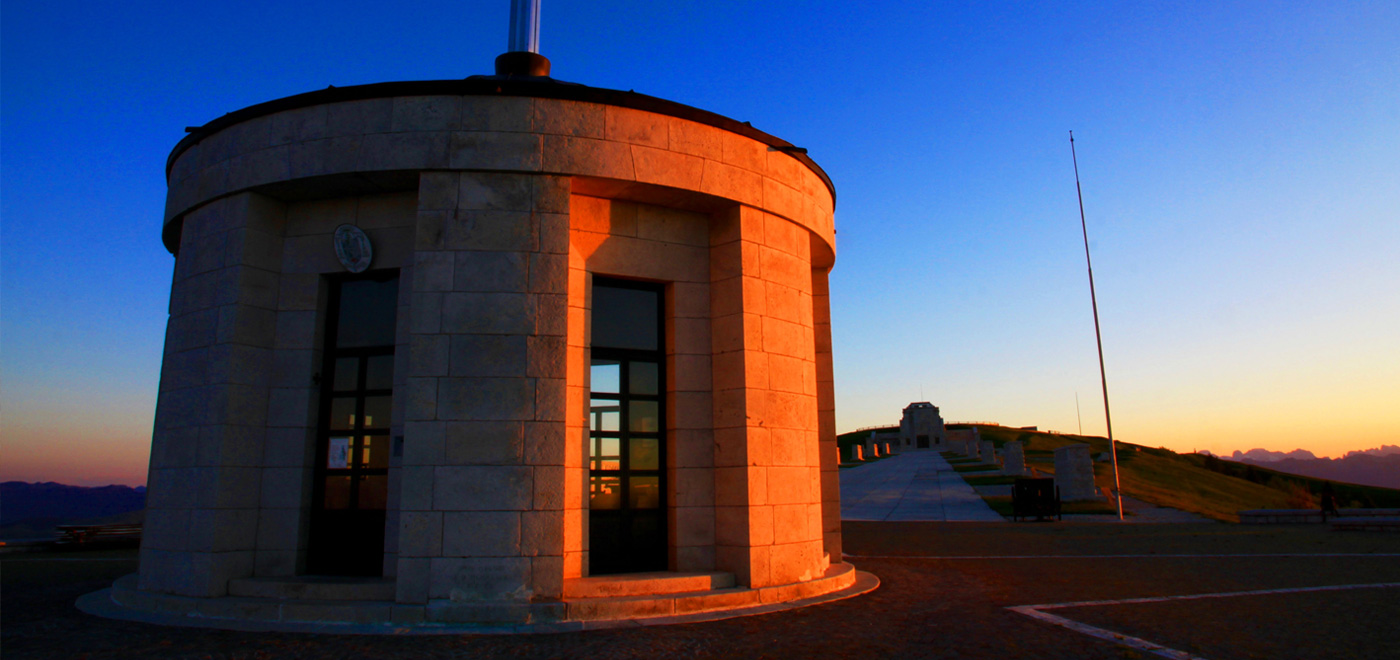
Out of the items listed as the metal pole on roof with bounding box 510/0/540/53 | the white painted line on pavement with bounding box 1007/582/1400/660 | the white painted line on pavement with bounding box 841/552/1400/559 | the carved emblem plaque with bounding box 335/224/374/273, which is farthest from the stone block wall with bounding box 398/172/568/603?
the white painted line on pavement with bounding box 841/552/1400/559

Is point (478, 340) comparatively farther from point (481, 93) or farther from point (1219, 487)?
point (1219, 487)

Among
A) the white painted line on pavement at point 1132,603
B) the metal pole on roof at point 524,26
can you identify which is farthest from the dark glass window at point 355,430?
the white painted line on pavement at point 1132,603

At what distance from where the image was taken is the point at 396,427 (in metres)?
8.69

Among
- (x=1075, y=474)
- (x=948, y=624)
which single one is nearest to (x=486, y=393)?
(x=948, y=624)

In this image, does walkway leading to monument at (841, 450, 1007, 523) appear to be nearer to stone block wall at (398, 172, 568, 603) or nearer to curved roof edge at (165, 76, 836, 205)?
curved roof edge at (165, 76, 836, 205)

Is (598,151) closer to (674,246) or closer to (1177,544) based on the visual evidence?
(674,246)

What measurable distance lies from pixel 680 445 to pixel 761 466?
1.07 metres

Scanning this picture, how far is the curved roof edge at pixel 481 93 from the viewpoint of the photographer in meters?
8.60

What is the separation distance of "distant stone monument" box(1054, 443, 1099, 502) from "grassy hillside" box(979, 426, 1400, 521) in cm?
344

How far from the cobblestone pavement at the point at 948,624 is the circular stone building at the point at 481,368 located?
0.75m

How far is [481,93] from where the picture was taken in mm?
8602

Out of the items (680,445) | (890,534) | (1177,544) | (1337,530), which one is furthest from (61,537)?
(1337,530)

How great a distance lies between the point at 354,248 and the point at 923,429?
98.2 meters

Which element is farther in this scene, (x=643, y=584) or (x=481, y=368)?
(x=643, y=584)
